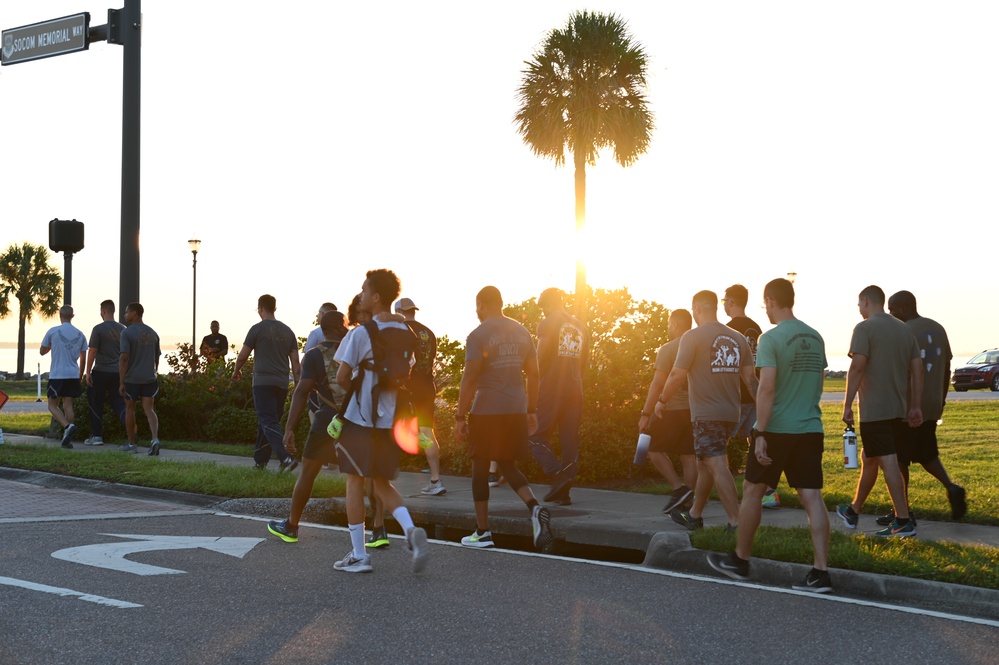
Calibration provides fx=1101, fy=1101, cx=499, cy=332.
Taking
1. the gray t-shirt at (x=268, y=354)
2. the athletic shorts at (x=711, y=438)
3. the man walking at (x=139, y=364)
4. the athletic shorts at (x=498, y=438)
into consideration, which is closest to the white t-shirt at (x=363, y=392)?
the athletic shorts at (x=498, y=438)

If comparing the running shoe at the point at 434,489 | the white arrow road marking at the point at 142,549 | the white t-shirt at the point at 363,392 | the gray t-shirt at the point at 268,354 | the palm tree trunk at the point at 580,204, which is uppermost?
the palm tree trunk at the point at 580,204

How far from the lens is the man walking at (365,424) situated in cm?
716

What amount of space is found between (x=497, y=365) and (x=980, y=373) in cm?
3651

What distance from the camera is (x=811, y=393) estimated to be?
6.66 meters

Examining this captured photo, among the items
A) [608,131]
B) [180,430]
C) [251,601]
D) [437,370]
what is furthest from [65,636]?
[608,131]

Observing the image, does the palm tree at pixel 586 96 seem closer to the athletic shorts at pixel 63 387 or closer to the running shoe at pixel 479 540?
the athletic shorts at pixel 63 387

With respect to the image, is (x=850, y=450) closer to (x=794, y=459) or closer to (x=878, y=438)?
(x=878, y=438)

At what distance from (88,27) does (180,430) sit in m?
6.54

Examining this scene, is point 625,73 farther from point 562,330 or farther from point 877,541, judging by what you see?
point 877,541

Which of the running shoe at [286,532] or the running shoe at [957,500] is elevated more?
the running shoe at [957,500]

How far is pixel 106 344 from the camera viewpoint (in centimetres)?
1577

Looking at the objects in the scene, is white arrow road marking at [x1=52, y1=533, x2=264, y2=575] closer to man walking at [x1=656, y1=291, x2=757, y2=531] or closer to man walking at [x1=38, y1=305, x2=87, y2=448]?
man walking at [x1=656, y1=291, x2=757, y2=531]

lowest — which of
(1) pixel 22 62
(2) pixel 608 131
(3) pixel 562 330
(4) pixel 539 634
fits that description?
(4) pixel 539 634

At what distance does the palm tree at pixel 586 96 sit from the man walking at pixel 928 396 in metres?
22.0
